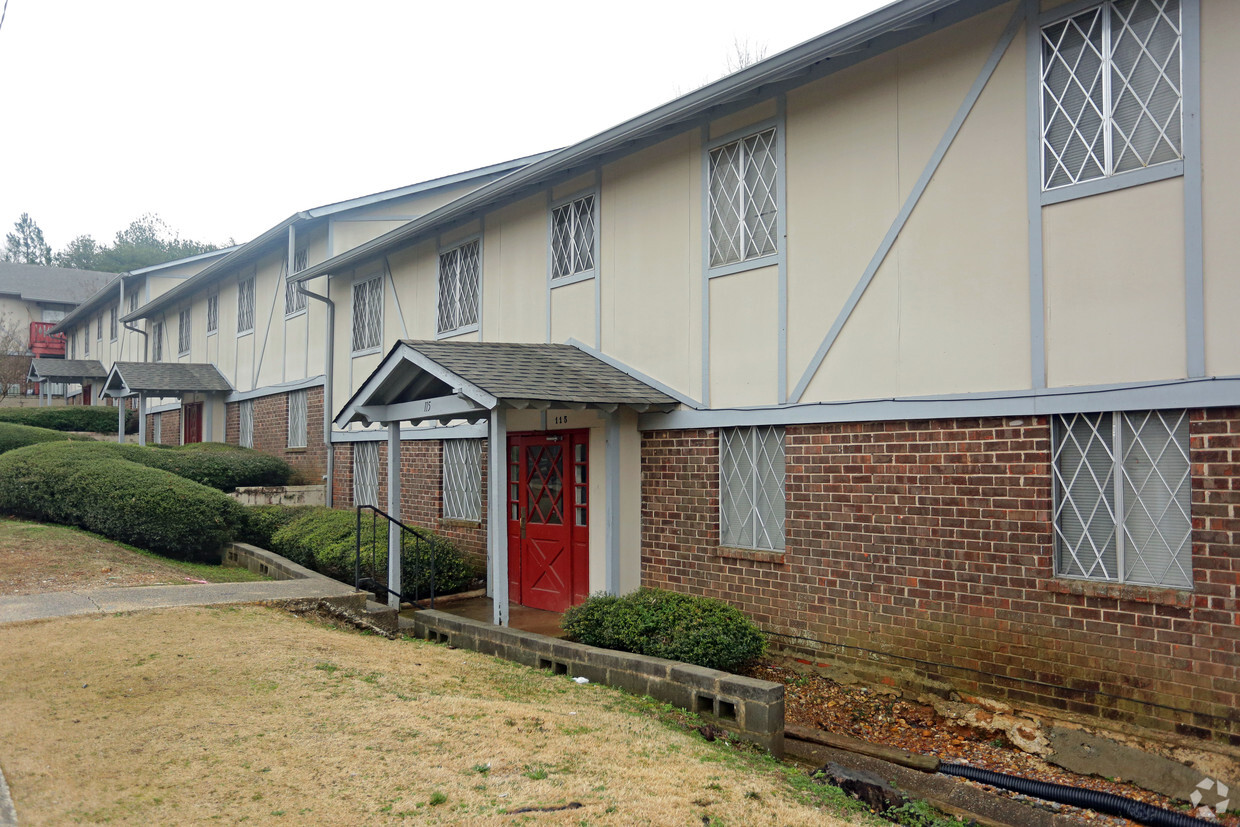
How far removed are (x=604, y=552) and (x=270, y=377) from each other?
13.7 metres

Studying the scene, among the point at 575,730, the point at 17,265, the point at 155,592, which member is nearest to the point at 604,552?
the point at 575,730

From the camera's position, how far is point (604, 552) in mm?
10203

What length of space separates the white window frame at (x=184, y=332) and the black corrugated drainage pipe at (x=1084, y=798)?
2595 cm

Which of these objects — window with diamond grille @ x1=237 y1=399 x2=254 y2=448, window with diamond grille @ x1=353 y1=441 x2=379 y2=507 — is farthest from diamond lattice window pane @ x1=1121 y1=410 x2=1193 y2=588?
window with diamond grille @ x1=237 y1=399 x2=254 y2=448

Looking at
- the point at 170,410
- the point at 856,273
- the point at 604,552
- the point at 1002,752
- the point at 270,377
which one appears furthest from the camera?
the point at 170,410

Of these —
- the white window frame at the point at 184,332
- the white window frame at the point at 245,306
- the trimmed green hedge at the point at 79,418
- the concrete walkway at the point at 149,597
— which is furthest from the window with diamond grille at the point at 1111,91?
→ the trimmed green hedge at the point at 79,418

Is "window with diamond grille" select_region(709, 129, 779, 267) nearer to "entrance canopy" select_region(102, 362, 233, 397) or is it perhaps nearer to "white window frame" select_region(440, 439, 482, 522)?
"white window frame" select_region(440, 439, 482, 522)

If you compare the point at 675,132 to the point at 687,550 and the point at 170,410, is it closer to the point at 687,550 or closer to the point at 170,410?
the point at 687,550

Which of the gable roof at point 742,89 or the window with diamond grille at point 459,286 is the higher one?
the gable roof at point 742,89

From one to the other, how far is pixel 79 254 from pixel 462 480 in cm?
7324

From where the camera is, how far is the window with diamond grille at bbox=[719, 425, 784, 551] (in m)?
8.78

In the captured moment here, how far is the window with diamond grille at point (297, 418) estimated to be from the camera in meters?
19.2

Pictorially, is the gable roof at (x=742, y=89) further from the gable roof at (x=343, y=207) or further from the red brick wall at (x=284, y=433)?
the red brick wall at (x=284, y=433)

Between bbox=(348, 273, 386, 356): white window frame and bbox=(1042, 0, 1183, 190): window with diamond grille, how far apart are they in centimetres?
1196
